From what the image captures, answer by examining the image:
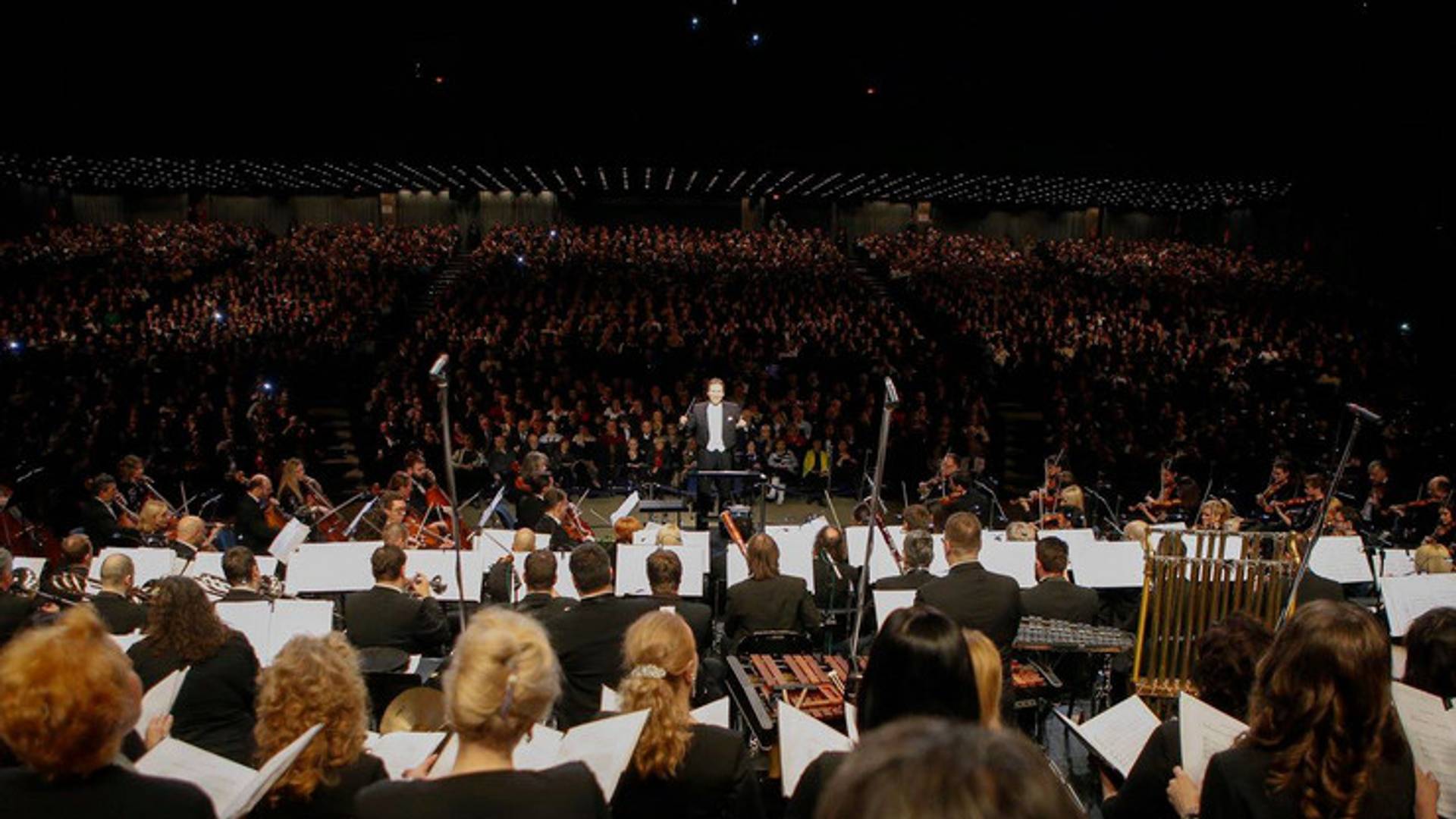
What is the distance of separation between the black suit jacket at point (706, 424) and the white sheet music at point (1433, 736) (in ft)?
25.4

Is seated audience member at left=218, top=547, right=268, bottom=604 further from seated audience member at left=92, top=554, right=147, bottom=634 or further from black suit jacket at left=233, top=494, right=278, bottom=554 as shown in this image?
black suit jacket at left=233, top=494, right=278, bottom=554

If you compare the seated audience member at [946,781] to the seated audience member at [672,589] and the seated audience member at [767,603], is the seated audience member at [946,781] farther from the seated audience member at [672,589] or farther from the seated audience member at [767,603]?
the seated audience member at [767,603]

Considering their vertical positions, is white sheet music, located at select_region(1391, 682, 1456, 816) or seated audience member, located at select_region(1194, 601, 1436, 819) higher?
seated audience member, located at select_region(1194, 601, 1436, 819)

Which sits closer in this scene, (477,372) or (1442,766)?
(1442,766)

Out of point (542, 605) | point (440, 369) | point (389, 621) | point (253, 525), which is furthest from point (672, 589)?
point (253, 525)

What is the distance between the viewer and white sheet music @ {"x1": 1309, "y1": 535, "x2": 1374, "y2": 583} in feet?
23.9

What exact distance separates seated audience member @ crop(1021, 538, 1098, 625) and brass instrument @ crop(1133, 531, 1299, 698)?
1.41 feet

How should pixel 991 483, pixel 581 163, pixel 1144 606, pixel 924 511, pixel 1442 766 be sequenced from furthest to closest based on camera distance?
pixel 581 163 → pixel 991 483 → pixel 924 511 → pixel 1144 606 → pixel 1442 766

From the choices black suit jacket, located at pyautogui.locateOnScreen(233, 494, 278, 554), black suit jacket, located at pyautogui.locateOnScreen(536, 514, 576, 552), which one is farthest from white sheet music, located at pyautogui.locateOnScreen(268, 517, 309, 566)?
black suit jacket, located at pyautogui.locateOnScreen(233, 494, 278, 554)

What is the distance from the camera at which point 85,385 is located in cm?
1409

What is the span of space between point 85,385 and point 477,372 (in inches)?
203

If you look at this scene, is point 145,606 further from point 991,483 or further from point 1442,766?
point 991,483

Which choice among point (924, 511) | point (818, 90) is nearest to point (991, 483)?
point (924, 511)

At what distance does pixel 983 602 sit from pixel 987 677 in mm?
2214
